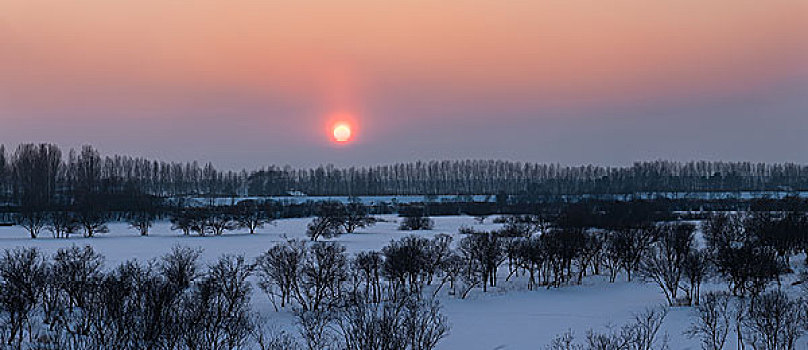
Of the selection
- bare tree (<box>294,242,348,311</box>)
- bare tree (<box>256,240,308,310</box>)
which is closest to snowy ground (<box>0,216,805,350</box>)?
bare tree (<box>256,240,308,310</box>)

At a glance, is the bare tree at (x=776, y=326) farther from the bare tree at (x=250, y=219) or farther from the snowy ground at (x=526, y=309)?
the bare tree at (x=250, y=219)

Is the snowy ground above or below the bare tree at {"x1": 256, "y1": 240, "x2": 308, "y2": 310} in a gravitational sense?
below

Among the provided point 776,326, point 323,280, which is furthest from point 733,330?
point 323,280

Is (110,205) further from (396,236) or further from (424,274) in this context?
(424,274)

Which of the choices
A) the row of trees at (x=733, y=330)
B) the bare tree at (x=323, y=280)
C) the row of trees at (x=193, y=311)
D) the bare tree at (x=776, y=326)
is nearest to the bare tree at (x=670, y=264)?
the row of trees at (x=733, y=330)

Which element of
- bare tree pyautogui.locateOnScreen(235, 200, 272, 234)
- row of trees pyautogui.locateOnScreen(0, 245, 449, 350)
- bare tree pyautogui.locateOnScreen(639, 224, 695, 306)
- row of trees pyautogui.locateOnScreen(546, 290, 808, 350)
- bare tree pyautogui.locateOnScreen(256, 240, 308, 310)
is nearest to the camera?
row of trees pyautogui.locateOnScreen(0, 245, 449, 350)

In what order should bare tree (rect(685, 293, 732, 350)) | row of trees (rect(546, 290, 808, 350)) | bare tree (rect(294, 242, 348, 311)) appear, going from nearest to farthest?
row of trees (rect(546, 290, 808, 350)), bare tree (rect(685, 293, 732, 350)), bare tree (rect(294, 242, 348, 311))

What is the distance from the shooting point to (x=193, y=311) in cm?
2250

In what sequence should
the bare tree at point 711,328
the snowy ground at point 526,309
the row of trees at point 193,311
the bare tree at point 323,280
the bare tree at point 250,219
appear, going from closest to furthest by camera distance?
the row of trees at point 193,311 < the bare tree at point 711,328 < the snowy ground at point 526,309 < the bare tree at point 323,280 < the bare tree at point 250,219

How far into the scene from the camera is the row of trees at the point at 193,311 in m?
19.2

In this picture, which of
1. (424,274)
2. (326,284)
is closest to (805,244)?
(424,274)

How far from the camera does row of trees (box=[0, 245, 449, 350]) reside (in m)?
19.2

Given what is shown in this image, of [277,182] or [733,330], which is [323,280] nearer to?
[733,330]

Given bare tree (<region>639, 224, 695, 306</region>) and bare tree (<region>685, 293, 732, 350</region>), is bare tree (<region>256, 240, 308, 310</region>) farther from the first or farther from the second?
bare tree (<region>639, 224, 695, 306</region>)
